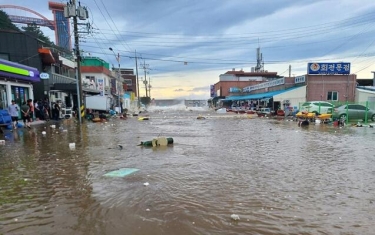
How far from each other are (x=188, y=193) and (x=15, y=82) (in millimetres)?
20228

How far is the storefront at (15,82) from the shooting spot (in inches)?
701

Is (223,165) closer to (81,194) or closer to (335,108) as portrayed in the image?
(81,194)

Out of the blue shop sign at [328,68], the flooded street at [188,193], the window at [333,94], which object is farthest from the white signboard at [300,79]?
the flooded street at [188,193]

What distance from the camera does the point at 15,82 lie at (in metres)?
19.9

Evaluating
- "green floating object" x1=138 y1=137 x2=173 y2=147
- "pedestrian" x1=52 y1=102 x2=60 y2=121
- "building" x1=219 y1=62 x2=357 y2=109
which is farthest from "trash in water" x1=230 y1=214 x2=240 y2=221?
"building" x1=219 y1=62 x2=357 y2=109

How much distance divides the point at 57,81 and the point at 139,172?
27.3 meters

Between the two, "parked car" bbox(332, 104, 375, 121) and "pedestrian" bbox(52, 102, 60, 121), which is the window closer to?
"parked car" bbox(332, 104, 375, 121)

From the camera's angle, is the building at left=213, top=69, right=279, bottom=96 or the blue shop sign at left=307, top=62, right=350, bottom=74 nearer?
the blue shop sign at left=307, top=62, right=350, bottom=74

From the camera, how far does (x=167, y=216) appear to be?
4.05 metres

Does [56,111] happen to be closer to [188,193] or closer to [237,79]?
[188,193]

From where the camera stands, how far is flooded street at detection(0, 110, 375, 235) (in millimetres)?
3777

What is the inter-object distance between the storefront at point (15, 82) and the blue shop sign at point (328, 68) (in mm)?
31809

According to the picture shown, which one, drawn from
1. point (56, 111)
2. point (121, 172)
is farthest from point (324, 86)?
point (121, 172)

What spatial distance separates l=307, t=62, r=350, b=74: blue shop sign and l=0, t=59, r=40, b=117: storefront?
31.8 meters
